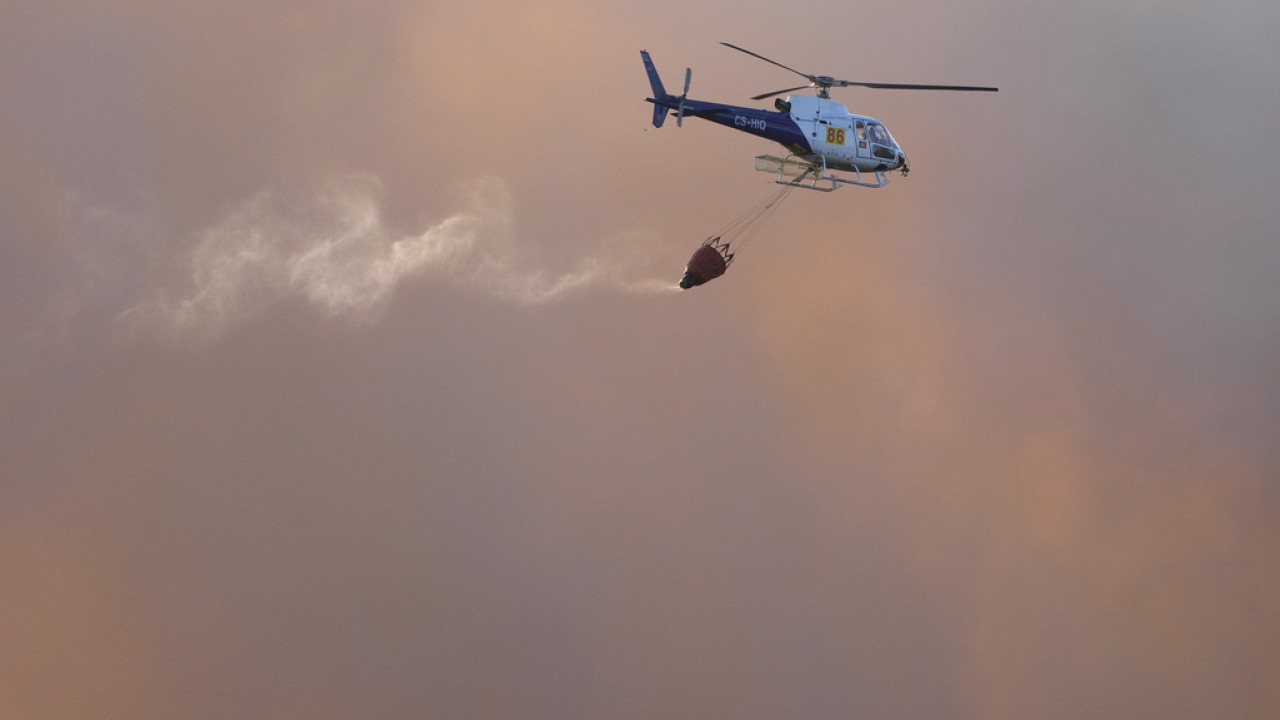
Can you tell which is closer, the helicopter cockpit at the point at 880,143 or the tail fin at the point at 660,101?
the tail fin at the point at 660,101

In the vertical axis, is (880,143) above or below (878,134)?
below

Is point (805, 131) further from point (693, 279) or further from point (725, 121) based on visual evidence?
point (693, 279)

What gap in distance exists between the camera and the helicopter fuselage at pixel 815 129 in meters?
39.3

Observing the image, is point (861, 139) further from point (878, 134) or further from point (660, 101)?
point (660, 101)

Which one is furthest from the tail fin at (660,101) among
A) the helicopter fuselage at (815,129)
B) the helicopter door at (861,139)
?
the helicopter door at (861,139)

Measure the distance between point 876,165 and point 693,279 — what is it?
26.4 feet

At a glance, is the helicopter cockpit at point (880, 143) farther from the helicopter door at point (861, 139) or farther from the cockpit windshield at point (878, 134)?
the helicopter door at point (861, 139)

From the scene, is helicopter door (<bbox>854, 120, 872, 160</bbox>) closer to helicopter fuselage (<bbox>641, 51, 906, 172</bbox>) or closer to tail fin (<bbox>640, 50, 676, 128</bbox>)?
helicopter fuselage (<bbox>641, 51, 906, 172</bbox>)

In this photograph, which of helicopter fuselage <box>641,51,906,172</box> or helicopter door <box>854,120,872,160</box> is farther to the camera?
helicopter door <box>854,120,872,160</box>

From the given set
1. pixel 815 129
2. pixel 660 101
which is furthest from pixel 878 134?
pixel 660 101

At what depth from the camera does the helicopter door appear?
132 feet

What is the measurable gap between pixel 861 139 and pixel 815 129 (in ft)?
6.04

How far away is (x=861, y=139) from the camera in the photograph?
132ft

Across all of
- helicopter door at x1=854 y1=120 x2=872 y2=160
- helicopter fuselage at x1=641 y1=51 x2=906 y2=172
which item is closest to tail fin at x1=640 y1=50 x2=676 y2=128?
helicopter fuselage at x1=641 y1=51 x2=906 y2=172
